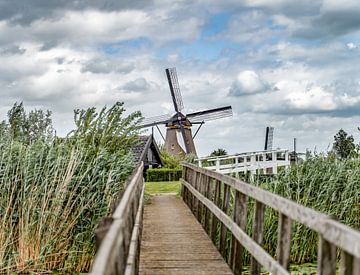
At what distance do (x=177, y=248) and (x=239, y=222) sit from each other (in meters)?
1.65

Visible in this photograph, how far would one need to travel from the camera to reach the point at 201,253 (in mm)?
6711

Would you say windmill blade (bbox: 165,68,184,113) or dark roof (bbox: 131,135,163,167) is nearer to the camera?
dark roof (bbox: 131,135,163,167)

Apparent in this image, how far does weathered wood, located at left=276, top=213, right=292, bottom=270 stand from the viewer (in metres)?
3.98

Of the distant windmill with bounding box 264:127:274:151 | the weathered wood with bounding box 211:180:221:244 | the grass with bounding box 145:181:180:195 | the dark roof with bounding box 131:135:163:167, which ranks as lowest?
the grass with bounding box 145:181:180:195

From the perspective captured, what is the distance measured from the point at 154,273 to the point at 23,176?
365 cm

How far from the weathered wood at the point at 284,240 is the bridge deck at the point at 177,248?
1834 millimetres

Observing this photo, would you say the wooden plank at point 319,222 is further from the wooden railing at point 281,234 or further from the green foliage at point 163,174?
the green foliage at point 163,174

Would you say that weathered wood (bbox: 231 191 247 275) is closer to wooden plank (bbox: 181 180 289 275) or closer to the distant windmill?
wooden plank (bbox: 181 180 289 275)

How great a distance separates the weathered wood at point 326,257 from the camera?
3.06 metres

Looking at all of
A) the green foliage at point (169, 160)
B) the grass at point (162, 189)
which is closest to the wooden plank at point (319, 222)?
the grass at point (162, 189)

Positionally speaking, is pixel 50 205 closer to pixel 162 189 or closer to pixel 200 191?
pixel 200 191

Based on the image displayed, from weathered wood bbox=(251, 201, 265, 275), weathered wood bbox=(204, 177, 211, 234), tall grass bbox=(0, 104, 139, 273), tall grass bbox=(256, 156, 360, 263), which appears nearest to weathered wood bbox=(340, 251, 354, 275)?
weathered wood bbox=(251, 201, 265, 275)

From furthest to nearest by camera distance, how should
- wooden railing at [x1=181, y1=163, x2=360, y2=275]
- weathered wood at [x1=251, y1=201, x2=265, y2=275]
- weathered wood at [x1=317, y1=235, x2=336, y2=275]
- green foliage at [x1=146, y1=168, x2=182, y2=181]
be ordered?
1. green foliage at [x1=146, y1=168, x2=182, y2=181]
2. weathered wood at [x1=251, y1=201, x2=265, y2=275]
3. weathered wood at [x1=317, y1=235, x2=336, y2=275]
4. wooden railing at [x1=181, y1=163, x2=360, y2=275]

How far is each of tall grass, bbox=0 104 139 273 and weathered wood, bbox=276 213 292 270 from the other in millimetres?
3905
